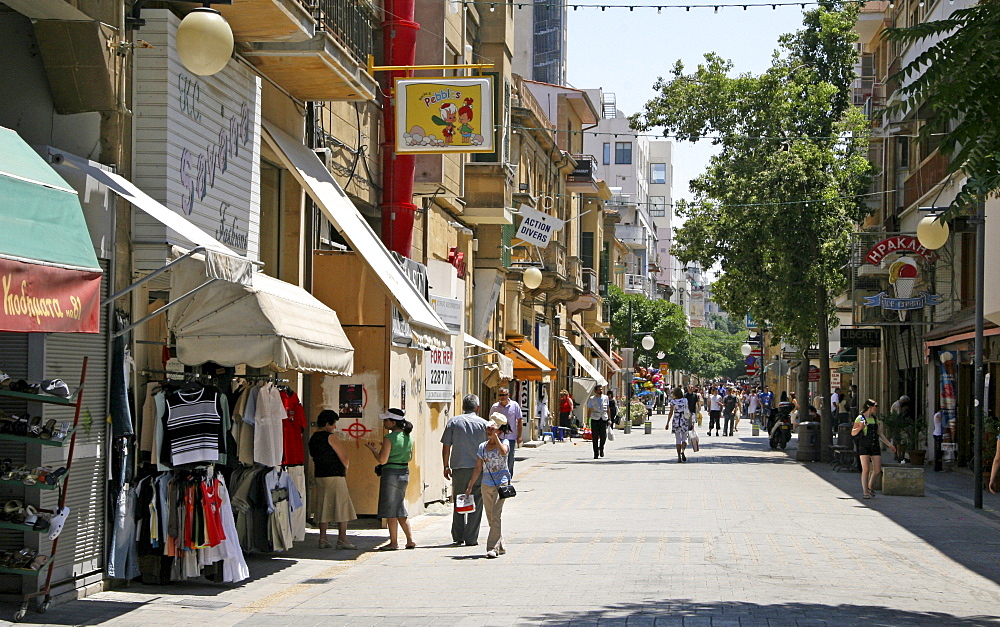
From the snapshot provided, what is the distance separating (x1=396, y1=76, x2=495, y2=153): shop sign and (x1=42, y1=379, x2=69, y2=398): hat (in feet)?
27.7

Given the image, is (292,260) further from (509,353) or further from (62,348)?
(509,353)

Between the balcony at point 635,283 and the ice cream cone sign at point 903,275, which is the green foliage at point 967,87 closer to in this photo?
the ice cream cone sign at point 903,275

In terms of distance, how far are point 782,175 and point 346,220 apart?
739 inches

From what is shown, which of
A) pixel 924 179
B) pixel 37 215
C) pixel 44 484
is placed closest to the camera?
pixel 37 215

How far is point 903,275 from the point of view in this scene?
95.2 ft

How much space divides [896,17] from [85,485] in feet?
107

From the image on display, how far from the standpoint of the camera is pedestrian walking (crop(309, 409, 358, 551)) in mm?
13930

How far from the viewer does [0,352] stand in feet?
31.3

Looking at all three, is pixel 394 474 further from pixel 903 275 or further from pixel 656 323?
pixel 656 323

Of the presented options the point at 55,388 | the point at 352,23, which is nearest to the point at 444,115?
the point at 352,23

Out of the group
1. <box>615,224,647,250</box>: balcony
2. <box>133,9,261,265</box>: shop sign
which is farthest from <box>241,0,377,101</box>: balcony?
<box>615,224,647,250</box>: balcony

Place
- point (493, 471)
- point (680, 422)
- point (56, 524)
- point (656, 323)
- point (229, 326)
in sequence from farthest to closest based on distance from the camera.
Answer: point (656, 323), point (680, 422), point (493, 471), point (229, 326), point (56, 524)

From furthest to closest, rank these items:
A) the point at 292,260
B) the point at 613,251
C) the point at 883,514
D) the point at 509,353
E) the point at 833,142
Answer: the point at 613,251
the point at 509,353
the point at 833,142
the point at 883,514
the point at 292,260

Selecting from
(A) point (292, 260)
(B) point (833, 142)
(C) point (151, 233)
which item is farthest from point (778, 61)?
(C) point (151, 233)
